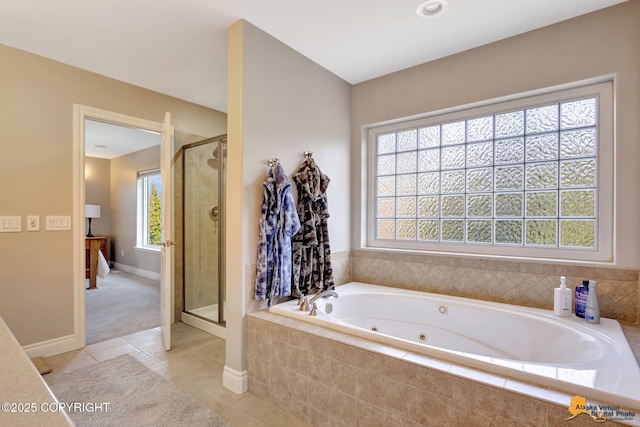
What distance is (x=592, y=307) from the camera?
5.94 ft

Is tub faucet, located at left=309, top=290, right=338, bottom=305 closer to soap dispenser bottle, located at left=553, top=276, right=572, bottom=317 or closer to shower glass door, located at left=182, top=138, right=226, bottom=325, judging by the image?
soap dispenser bottle, located at left=553, top=276, right=572, bottom=317

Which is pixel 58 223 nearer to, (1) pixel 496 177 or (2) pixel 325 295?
(2) pixel 325 295

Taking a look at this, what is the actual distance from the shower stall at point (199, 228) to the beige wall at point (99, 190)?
173 inches

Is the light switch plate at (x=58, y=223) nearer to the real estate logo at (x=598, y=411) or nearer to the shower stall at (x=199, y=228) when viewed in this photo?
the shower stall at (x=199, y=228)

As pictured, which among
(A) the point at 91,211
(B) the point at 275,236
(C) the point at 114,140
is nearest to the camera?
(B) the point at 275,236

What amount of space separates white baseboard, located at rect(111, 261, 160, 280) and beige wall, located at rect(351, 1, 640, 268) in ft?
15.7

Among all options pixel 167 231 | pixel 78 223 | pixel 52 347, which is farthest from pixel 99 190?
pixel 167 231

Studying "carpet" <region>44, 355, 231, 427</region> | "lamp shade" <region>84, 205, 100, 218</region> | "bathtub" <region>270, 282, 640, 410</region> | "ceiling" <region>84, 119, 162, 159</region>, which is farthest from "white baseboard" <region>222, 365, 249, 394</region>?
"lamp shade" <region>84, 205, 100, 218</region>

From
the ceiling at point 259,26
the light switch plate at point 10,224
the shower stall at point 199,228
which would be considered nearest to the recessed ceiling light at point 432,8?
the ceiling at point 259,26

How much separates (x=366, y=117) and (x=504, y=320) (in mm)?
1956

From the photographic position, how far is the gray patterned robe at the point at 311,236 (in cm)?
239

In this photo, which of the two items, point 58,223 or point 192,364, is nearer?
point 192,364

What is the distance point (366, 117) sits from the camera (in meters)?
2.97

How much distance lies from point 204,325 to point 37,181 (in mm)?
1809
